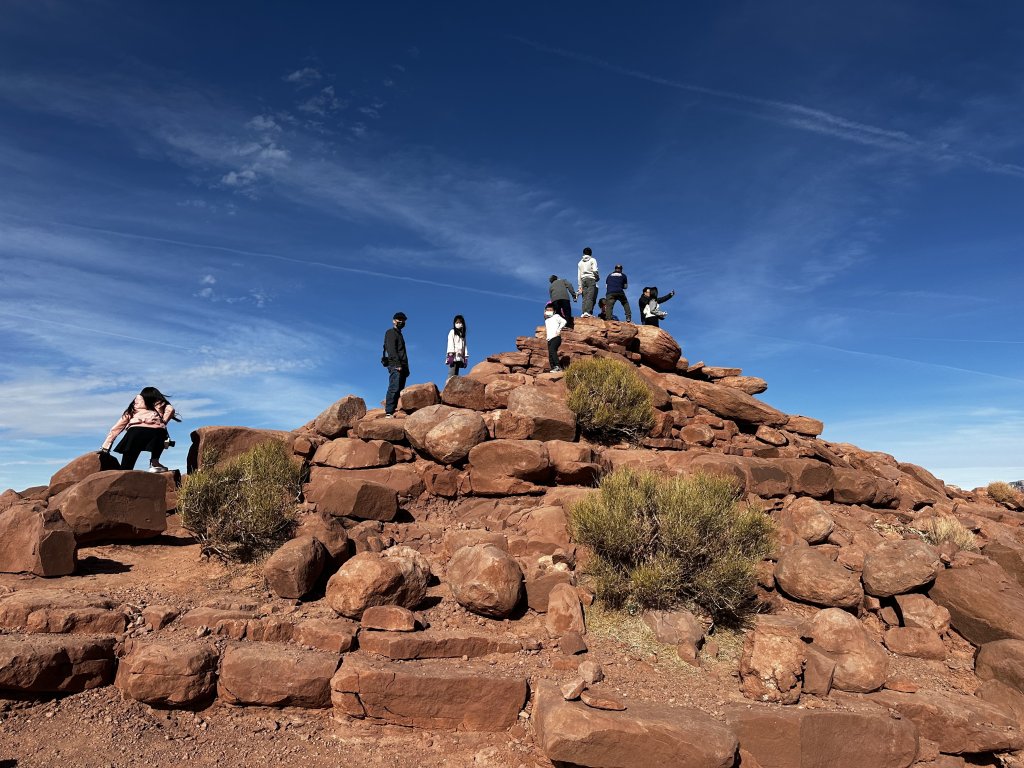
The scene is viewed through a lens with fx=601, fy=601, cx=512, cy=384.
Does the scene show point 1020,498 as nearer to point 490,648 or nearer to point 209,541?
point 490,648

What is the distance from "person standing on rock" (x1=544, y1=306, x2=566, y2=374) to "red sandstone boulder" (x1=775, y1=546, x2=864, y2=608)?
24.3ft

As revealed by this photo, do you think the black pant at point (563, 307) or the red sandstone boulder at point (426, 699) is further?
the black pant at point (563, 307)

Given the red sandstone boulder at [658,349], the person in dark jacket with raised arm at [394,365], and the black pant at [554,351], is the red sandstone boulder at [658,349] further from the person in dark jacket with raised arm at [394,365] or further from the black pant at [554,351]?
the person in dark jacket with raised arm at [394,365]

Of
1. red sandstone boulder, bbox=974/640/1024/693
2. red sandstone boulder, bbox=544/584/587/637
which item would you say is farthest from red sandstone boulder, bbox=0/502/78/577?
red sandstone boulder, bbox=974/640/1024/693

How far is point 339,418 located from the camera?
1292 centimetres

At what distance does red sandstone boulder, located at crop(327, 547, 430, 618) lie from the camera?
23.6 ft

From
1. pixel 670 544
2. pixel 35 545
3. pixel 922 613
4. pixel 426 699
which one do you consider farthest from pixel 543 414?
pixel 35 545

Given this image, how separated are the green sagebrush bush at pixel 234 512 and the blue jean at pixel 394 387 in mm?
4337

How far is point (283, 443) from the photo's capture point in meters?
11.9

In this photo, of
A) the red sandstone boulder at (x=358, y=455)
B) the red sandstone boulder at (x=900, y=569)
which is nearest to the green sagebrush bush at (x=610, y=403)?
the red sandstone boulder at (x=358, y=455)

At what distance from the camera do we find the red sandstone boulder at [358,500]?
9867 millimetres

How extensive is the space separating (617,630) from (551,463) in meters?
3.97

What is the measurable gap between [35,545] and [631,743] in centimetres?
748

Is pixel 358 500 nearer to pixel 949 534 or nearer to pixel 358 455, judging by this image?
pixel 358 455
